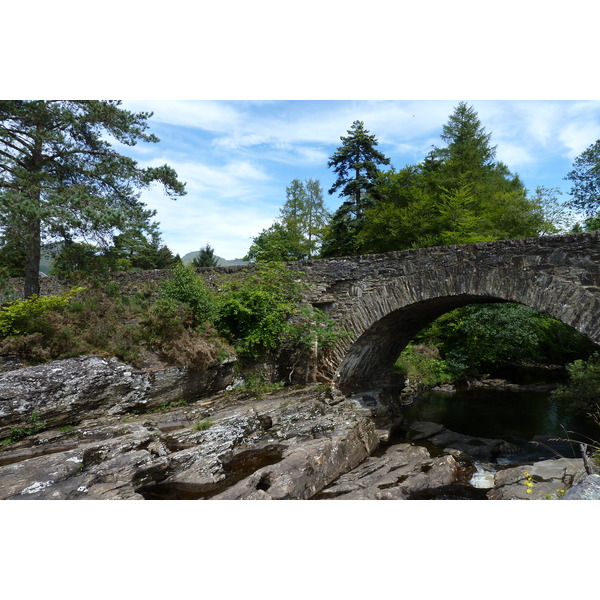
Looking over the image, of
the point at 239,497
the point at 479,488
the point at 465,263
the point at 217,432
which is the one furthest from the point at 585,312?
the point at 217,432

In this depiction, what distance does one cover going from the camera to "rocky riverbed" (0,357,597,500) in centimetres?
511

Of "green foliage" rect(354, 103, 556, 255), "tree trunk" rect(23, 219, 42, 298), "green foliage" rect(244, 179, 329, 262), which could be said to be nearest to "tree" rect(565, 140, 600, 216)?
"green foliage" rect(354, 103, 556, 255)

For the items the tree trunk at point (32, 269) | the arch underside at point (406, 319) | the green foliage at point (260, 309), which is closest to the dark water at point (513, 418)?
the arch underside at point (406, 319)

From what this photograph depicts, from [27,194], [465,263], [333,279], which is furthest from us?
[333,279]

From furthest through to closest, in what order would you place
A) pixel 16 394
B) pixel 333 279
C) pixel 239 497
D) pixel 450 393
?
pixel 450 393 < pixel 333 279 < pixel 16 394 < pixel 239 497

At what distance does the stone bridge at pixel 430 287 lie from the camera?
6.19 meters

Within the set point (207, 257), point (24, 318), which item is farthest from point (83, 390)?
point (207, 257)

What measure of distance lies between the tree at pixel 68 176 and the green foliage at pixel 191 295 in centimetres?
142

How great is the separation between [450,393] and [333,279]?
9172mm

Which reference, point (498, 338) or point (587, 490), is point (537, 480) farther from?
point (498, 338)

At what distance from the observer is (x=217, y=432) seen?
6.54 meters

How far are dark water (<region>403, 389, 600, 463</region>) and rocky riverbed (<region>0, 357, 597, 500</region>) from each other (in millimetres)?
2087

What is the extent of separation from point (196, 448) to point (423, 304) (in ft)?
18.4

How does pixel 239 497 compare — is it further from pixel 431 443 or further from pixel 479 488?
pixel 431 443
